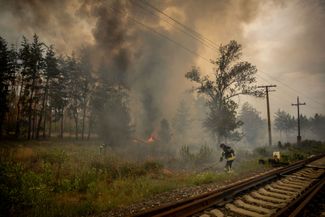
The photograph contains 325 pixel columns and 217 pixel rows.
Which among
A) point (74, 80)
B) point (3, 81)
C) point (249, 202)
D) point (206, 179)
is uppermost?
point (74, 80)

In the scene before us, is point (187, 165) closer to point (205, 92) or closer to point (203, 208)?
point (203, 208)

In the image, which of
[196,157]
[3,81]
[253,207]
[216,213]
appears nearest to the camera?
[216,213]

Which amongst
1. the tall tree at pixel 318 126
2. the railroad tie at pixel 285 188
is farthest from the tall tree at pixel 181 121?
the tall tree at pixel 318 126

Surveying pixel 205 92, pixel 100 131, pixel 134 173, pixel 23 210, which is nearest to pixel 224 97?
pixel 205 92

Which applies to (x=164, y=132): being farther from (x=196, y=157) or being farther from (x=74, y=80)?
(x=74, y=80)

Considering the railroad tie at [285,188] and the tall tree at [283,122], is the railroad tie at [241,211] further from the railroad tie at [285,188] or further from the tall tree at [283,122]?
the tall tree at [283,122]

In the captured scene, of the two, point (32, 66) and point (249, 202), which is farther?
point (32, 66)

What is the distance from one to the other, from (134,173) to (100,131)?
17.1 meters

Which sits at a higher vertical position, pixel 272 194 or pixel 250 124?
pixel 250 124

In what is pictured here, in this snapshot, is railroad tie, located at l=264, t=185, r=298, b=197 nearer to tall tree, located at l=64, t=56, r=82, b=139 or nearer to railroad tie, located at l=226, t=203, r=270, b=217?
railroad tie, located at l=226, t=203, r=270, b=217

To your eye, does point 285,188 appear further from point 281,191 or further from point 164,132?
point 164,132

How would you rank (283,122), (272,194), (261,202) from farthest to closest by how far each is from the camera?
(283,122)
(272,194)
(261,202)

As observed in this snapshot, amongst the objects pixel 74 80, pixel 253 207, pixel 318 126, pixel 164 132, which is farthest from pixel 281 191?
pixel 318 126

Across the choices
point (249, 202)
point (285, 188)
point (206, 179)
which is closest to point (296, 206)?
point (249, 202)
